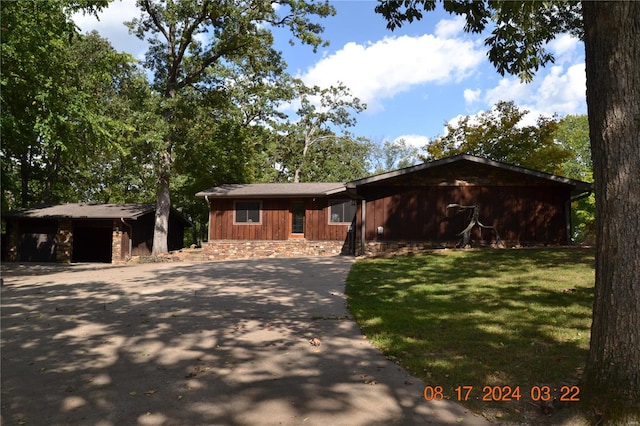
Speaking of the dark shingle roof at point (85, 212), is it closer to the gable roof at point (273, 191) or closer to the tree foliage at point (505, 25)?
the gable roof at point (273, 191)

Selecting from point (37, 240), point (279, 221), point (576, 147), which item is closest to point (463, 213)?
point (279, 221)

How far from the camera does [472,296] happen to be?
8.21 meters

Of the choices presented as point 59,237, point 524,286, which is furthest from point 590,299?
point 59,237

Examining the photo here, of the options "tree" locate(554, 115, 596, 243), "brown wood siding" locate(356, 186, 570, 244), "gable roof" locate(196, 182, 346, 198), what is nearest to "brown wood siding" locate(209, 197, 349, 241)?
"gable roof" locate(196, 182, 346, 198)

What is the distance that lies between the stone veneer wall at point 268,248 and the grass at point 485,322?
31.4 ft

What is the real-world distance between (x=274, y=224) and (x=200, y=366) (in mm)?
18092

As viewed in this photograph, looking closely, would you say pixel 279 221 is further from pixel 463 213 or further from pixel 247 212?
pixel 463 213

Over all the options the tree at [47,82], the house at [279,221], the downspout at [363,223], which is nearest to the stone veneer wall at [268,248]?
the house at [279,221]

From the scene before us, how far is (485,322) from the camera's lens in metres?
6.28

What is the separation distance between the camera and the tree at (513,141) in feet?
88.7

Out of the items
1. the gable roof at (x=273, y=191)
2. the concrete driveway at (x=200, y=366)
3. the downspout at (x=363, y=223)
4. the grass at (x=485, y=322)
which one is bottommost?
the concrete driveway at (x=200, y=366)

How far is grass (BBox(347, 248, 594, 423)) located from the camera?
14.0ft

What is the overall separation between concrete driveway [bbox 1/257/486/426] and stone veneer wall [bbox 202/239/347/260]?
1272 cm

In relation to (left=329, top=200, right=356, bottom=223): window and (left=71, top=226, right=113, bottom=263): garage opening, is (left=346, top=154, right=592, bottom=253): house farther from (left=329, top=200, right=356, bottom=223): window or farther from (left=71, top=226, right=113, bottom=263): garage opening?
(left=71, top=226, right=113, bottom=263): garage opening
